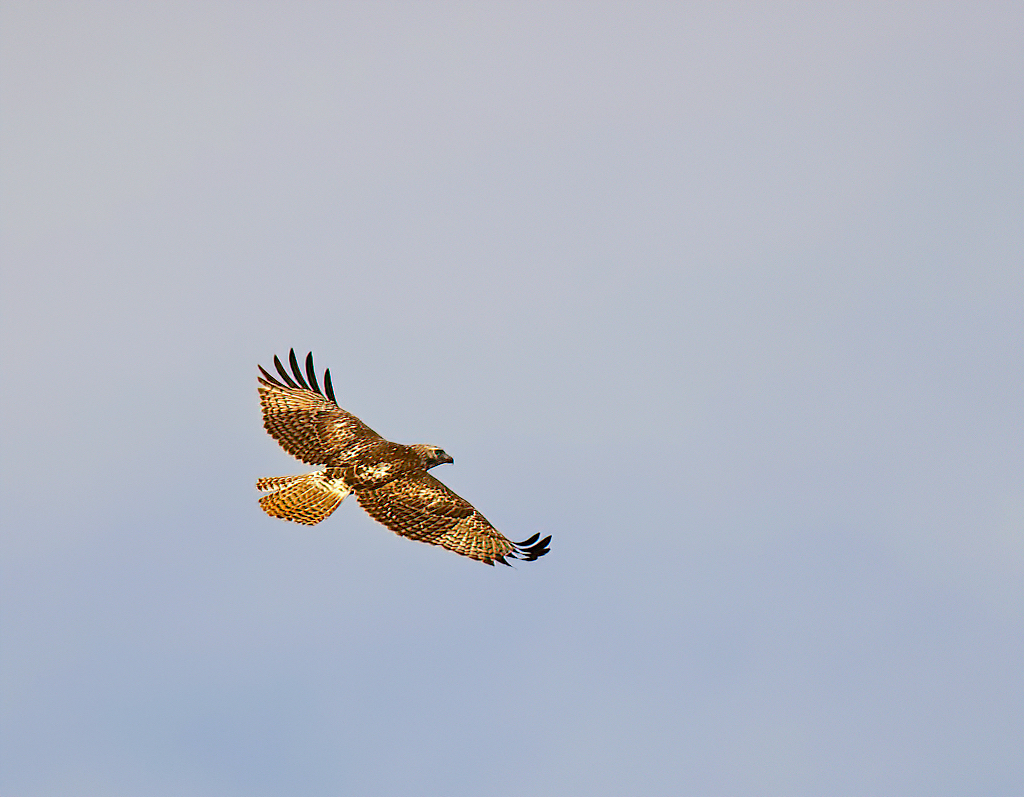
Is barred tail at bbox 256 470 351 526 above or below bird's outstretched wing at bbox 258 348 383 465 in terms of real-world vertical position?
below

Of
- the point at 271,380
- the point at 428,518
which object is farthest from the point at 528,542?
the point at 271,380

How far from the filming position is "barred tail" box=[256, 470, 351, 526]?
2295 centimetres

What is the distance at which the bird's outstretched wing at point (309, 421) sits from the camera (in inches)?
939

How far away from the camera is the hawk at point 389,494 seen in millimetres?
23094

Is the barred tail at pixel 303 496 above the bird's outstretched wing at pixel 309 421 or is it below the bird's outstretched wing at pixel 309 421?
below

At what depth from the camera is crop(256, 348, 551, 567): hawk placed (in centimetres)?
2309

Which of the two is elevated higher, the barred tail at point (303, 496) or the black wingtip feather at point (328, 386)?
the black wingtip feather at point (328, 386)

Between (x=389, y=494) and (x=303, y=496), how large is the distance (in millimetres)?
1503

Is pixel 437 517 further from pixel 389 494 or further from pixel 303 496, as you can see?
pixel 303 496

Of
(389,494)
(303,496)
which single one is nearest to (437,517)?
(389,494)

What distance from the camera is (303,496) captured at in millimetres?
23109

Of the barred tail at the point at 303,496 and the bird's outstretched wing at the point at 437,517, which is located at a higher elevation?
the bird's outstretched wing at the point at 437,517

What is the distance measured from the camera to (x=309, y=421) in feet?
80.1

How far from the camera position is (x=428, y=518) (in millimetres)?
23281
